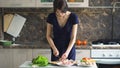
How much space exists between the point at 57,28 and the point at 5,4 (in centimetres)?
121

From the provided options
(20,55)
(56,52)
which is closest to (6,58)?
(20,55)

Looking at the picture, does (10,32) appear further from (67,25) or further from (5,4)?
(67,25)

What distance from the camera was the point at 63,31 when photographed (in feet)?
9.78

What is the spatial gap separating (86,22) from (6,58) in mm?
1359

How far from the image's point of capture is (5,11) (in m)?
4.20

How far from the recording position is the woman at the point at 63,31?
2926 millimetres

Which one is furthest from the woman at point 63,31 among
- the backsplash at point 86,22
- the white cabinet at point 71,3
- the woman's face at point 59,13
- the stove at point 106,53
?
the backsplash at point 86,22

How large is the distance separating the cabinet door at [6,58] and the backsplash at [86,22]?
56cm

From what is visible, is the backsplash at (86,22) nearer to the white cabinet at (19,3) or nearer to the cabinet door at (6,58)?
the white cabinet at (19,3)

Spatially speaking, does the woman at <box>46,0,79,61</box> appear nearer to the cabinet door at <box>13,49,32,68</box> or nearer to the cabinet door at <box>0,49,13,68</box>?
the cabinet door at <box>13,49,32,68</box>

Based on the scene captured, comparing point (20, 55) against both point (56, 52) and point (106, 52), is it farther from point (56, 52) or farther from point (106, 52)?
point (106, 52)

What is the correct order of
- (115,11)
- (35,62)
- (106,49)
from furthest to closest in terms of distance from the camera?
(115,11) < (106,49) < (35,62)

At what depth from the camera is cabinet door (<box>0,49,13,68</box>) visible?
3711mm

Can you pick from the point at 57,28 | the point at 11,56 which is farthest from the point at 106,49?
the point at 11,56
